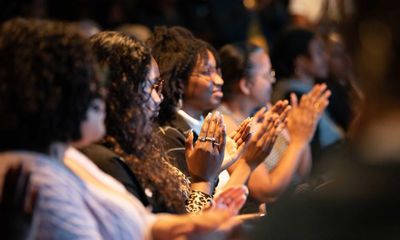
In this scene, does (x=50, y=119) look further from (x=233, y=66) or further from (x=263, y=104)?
(x=263, y=104)

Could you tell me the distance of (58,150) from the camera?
94.3 inches

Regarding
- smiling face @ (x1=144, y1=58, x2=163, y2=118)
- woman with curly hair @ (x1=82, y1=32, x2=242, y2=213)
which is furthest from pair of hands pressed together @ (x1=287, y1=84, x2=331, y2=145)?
smiling face @ (x1=144, y1=58, x2=163, y2=118)

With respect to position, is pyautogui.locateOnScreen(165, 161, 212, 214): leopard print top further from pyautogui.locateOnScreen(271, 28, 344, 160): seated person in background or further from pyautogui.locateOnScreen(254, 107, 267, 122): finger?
pyautogui.locateOnScreen(271, 28, 344, 160): seated person in background

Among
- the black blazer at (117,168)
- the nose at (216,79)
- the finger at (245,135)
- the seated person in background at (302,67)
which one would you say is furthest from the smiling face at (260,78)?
the black blazer at (117,168)

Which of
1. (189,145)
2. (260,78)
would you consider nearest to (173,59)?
(189,145)

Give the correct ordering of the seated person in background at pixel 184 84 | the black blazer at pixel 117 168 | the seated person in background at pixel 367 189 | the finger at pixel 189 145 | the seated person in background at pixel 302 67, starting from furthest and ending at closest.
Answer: the seated person in background at pixel 302 67 < the seated person in background at pixel 184 84 < the finger at pixel 189 145 < the black blazer at pixel 117 168 < the seated person in background at pixel 367 189

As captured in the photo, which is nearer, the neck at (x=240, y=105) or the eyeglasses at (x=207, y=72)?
the eyeglasses at (x=207, y=72)

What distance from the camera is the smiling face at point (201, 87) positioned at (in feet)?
13.7

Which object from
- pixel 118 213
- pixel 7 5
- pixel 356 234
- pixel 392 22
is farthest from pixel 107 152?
pixel 7 5

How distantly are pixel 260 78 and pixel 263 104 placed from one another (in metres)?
0.18

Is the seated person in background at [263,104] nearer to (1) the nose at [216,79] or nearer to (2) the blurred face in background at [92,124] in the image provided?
(1) the nose at [216,79]

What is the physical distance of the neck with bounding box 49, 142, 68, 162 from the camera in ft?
7.79

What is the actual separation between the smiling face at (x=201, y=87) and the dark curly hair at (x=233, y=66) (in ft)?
2.18

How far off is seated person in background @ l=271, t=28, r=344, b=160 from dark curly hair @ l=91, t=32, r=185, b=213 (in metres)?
2.36
